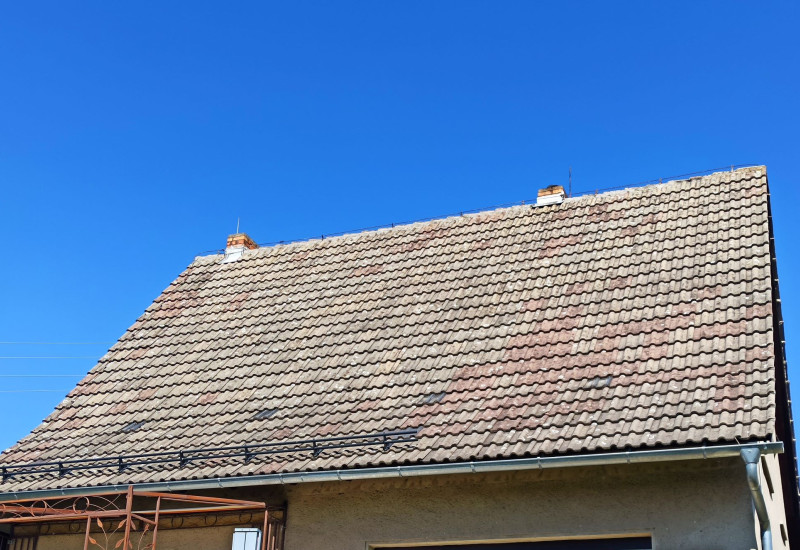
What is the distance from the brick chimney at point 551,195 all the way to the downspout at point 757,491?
255 inches

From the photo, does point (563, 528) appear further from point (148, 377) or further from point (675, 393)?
point (148, 377)

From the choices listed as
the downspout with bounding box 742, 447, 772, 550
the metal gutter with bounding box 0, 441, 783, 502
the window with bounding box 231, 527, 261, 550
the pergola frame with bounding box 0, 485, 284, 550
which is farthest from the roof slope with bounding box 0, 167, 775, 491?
the window with bounding box 231, 527, 261, 550

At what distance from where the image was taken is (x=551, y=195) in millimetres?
13938

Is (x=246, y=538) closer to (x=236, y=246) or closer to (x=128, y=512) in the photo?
(x=128, y=512)

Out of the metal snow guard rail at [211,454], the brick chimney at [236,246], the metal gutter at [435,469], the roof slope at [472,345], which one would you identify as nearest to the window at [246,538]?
the metal gutter at [435,469]

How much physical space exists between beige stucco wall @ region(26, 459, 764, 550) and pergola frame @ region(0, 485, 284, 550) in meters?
0.20

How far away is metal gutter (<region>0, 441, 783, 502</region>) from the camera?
7.99 meters

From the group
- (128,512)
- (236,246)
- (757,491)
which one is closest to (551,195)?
(236,246)

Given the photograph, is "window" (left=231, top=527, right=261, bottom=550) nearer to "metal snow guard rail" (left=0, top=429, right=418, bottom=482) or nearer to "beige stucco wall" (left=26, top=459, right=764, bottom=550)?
"beige stucco wall" (left=26, top=459, right=764, bottom=550)

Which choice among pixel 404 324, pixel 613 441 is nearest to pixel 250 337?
pixel 404 324

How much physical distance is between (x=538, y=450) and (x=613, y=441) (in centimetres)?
67

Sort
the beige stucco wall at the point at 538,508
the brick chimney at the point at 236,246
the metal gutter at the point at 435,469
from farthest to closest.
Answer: the brick chimney at the point at 236,246 < the beige stucco wall at the point at 538,508 < the metal gutter at the point at 435,469

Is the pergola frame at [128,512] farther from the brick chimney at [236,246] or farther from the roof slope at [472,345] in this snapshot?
the brick chimney at [236,246]

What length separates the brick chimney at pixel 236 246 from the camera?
1570 cm
